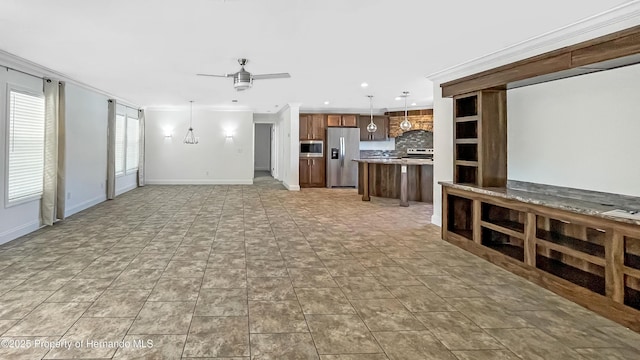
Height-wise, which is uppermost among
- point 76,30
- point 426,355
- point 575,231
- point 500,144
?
point 76,30

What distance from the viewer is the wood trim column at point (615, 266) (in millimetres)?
2447

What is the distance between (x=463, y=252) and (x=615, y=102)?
207 centimetres

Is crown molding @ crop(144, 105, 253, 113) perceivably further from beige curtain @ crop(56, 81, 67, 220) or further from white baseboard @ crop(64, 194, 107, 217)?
beige curtain @ crop(56, 81, 67, 220)

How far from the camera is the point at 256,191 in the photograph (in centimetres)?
977

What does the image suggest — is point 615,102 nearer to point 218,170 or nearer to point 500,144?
point 500,144

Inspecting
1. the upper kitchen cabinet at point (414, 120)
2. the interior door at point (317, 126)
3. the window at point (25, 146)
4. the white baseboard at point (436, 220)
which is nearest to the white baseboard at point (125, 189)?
the window at point (25, 146)

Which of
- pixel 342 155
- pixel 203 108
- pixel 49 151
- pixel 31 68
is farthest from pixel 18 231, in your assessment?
pixel 342 155

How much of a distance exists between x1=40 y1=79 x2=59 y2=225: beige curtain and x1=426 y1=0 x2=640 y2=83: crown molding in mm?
5984

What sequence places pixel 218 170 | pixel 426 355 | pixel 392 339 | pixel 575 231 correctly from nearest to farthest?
pixel 426 355, pixel 392 339, pixel 575 231, pixel 218 170

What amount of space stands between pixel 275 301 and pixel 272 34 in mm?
2668

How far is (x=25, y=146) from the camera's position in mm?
5020

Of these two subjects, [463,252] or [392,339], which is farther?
[463,252]

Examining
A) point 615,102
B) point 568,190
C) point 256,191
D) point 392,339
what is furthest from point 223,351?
point 256,191

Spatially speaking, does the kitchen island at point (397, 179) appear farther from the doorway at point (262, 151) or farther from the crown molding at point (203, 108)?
the doorway at point (262, 151)
